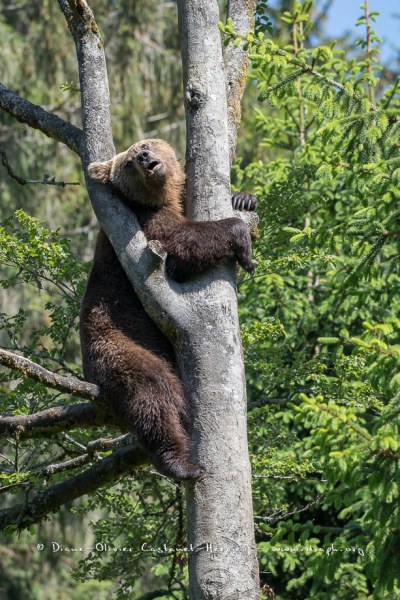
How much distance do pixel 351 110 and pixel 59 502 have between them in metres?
2.97

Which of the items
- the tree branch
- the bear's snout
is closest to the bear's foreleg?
the tree branch

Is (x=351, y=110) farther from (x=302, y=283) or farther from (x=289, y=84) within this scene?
(x=302, y=283)

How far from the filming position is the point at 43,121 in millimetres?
5938

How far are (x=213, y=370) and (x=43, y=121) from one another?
2316 mm

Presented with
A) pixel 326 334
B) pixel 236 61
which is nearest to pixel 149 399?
pixel 236 61

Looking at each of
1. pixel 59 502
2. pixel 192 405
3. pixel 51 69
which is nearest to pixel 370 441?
pixel 192 405

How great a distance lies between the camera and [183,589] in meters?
6.18

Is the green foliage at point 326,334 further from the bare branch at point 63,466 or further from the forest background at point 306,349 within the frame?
the bare branch at point 63,466

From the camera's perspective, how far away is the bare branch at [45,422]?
4.80 meters

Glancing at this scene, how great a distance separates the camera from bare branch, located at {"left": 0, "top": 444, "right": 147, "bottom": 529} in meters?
5.02

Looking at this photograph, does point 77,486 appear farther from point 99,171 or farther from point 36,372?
point 99,171

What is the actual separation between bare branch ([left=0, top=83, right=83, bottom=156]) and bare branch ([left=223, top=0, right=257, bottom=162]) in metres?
0.92

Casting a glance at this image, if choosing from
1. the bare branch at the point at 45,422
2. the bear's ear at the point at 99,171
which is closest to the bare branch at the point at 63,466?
the bare branch at the point at 45,422

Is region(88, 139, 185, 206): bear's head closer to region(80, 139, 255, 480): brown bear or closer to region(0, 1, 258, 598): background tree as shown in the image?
region(80, 139, 255, 480): brown bear
